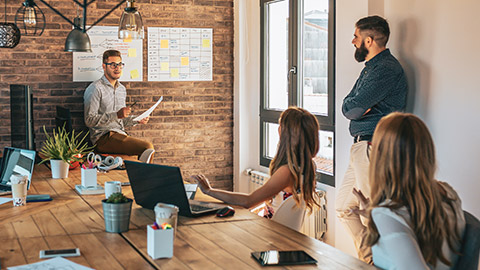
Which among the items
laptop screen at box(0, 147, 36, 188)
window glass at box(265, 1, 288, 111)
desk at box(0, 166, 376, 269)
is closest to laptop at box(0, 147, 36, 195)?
laptop screen at box(0, 147, 36, 188)

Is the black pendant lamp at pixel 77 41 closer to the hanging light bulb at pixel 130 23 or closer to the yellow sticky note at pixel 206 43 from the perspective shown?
the hanging light bulb at pixel 130 23

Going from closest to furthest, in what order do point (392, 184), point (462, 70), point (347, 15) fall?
point (392, 184) → point (462, 70) → point (347, 15)

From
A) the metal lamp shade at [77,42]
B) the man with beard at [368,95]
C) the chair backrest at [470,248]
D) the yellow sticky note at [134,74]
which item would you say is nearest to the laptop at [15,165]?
the metal lamp shade at [77,42]

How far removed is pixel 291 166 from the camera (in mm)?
3186

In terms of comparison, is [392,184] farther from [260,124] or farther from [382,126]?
[260,124]

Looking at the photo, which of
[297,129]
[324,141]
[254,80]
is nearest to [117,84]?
[254,80]

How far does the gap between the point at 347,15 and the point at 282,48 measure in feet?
5.02

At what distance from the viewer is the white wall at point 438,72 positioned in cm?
369

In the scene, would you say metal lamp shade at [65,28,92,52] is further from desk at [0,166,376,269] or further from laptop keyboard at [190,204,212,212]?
laptop keyboard at [190,204,212,212]

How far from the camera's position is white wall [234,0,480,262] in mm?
3686

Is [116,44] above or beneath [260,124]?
above

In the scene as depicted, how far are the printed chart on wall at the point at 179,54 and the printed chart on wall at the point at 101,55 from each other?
5.7 inches

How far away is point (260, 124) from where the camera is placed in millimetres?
6793

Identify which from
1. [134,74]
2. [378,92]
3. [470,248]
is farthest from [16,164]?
[134,74]
